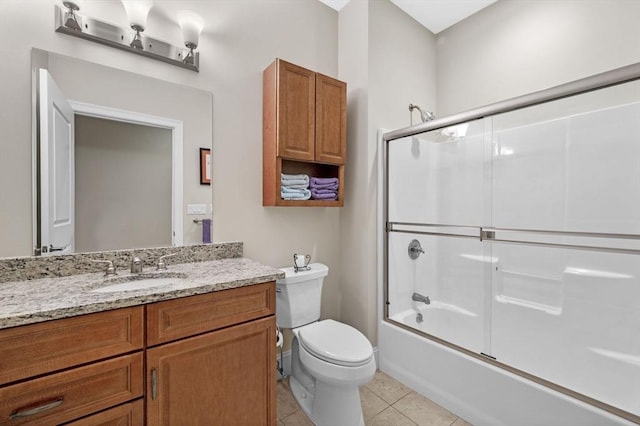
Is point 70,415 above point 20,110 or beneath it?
beneath

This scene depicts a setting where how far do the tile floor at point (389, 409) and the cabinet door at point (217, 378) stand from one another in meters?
0.41

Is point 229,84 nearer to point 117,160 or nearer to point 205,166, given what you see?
point 205,166

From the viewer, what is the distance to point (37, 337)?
866 millimetres

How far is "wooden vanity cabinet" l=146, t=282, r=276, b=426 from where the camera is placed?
1068 millimetres

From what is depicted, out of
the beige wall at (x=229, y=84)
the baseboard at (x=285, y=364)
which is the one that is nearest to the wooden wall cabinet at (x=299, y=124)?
the beige wall at (x=229, y=84)

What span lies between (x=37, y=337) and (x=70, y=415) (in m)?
0.27

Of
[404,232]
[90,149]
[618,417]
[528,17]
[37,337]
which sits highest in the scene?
[528,17]

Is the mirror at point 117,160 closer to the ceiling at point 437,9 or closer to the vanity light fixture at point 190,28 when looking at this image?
the vanity light fixture at point 190,28

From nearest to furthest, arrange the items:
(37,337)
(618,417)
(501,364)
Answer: (37,337), (618,417), (501,364)

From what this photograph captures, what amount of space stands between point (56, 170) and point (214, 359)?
1.09 meters

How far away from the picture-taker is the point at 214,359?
1190mm

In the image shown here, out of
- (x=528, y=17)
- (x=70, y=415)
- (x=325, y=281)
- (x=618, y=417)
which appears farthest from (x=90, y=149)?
(x=528, y=17)

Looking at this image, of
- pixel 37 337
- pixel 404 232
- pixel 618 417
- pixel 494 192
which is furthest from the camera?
pixel 404 232

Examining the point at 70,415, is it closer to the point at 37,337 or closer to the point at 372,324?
the point at 37,337
